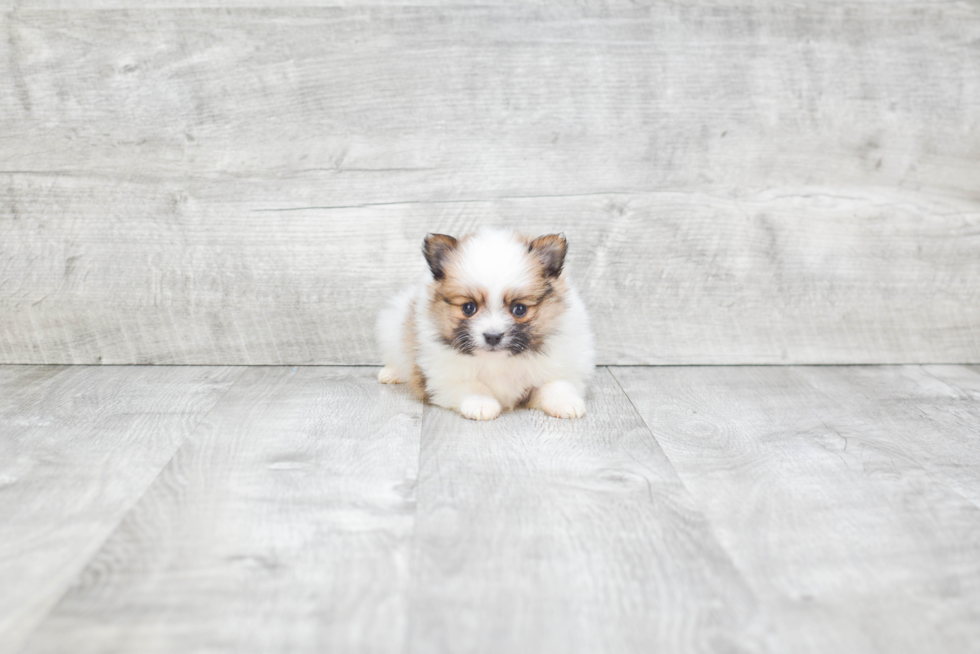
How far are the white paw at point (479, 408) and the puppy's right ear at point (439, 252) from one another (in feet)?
1.08

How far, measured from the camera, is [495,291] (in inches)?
74.5

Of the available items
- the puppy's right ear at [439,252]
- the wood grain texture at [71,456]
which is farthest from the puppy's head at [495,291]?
the wood grain texture at [71,456]

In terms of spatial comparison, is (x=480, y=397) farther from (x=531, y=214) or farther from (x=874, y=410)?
(x=874, y=410)

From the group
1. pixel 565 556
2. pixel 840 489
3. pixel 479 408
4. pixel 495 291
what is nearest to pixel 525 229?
pixel 495 291

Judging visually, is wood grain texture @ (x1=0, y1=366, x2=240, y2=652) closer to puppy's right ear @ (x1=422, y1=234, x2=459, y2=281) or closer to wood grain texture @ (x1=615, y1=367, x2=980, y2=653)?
puppy's right ear @ (x1=422, y1=234, x2=459, y2=281)

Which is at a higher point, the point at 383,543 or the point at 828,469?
the point at 383,543

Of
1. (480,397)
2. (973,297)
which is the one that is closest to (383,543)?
(480,397)

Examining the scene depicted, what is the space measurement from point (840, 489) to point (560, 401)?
706 millimetres

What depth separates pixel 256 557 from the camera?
126 cm

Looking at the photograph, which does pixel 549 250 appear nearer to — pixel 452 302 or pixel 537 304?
pixel 537 304

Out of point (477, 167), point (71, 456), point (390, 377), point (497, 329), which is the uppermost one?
point (477, 167)

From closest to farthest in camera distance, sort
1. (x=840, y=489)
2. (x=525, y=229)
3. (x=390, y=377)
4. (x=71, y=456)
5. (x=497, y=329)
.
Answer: (x=840, y=489) → (x=71, y=456) → (x=497, y=329) → (x=390, y=377) → (x=525, y=229)

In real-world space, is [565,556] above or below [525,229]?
below

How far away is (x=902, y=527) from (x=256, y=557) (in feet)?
3.79
